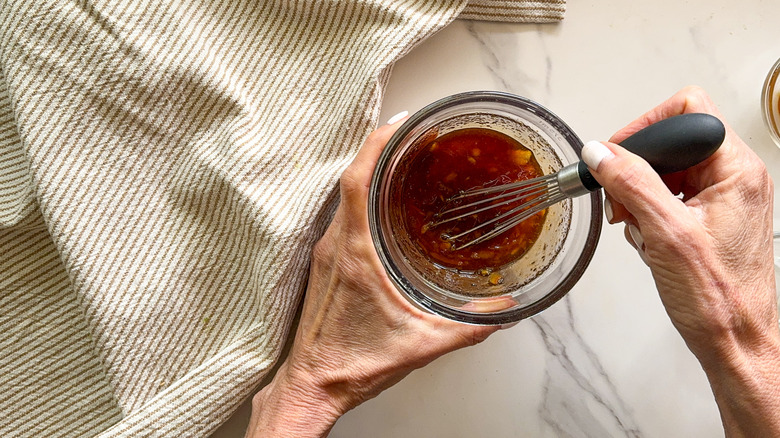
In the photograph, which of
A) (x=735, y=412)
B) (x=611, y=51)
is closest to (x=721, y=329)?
(x=735, y=412)

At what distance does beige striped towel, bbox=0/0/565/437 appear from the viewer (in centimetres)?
73

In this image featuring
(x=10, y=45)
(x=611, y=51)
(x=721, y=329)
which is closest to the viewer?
(x=721, y=329)

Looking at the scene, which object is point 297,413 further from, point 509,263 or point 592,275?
point 592,275

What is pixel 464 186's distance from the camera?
26.8 inches

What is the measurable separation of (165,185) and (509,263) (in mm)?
422

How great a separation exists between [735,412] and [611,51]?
46cm

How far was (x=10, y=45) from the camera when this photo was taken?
2.38 ft

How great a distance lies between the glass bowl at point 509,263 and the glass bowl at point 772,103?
357 millimetres

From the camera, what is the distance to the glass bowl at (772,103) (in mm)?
815

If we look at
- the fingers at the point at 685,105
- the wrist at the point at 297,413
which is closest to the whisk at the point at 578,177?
the fingers at the point at 685,105

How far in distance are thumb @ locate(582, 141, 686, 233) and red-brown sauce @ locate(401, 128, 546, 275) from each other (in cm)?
14

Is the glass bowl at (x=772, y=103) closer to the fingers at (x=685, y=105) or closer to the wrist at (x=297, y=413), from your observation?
the fingers at (x=685, y=105)

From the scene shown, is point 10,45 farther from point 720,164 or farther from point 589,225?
point 720,164

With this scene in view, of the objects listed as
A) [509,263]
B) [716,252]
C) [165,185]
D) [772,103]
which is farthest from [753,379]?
[165,185]
